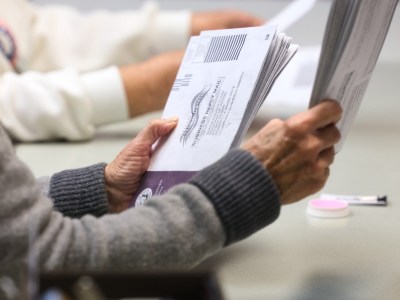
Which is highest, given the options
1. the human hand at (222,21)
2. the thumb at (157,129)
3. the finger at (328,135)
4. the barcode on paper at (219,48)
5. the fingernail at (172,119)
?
the barcode on paper at (219,48)

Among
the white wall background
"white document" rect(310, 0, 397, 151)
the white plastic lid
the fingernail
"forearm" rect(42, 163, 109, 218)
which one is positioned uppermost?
"white document" rect(310, 0, 397, 151)

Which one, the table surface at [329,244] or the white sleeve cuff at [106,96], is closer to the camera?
the table surface at [329,244]

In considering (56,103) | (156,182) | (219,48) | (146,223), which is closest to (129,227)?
(146,223)

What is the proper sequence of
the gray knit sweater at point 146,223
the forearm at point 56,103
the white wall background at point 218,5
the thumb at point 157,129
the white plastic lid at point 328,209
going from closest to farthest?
the gray knit sweater at point 146,223, the thumb at point 157,129, the white plastic lid at point 328,209, the forearm at point 56,103, the white wall background at point 218,5

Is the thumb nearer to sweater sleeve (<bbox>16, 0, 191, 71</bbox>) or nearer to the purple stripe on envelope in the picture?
the purple stripe on envelope

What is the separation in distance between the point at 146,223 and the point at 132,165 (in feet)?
0.64

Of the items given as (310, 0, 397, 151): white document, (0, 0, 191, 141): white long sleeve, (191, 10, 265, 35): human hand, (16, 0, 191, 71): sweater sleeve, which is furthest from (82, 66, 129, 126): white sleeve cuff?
(310, 0, 397, 151): white document

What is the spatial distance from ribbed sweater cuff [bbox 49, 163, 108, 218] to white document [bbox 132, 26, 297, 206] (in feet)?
0.14

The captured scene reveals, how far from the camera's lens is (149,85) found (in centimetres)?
133

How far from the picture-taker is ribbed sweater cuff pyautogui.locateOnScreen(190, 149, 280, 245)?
0.65m

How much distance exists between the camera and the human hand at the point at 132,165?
0.82 meters

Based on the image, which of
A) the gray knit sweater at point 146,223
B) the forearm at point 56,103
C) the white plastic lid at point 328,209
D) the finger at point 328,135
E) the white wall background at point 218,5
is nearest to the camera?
the gray knit sweater at point 146,223

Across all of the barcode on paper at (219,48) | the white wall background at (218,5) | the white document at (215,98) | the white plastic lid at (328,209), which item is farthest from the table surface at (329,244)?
the white wall background at (218,5)

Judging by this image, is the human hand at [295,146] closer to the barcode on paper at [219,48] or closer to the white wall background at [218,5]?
the barcode on paper at [219,48]
